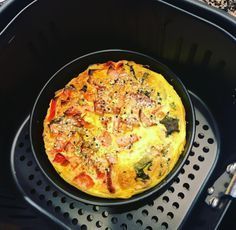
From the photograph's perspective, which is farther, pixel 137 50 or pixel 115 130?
pixel 137 50

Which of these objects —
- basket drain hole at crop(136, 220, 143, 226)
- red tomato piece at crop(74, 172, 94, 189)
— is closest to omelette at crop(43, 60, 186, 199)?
red tomato piece at crop(74, 172, 94, 189)

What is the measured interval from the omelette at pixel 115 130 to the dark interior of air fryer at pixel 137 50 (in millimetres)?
90

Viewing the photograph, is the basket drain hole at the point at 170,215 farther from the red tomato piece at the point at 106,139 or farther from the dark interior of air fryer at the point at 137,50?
the red tomato piece at the point at 106,139

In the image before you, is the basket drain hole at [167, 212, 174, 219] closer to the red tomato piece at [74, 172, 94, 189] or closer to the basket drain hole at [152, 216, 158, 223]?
the basket drain hole at [152, 216, 158, 223]

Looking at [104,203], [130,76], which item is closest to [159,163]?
[104,203]

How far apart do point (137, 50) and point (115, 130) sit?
0.28 m

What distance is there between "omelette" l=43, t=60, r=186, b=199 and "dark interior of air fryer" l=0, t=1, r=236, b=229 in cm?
9

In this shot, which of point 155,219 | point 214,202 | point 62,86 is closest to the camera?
point 214,202

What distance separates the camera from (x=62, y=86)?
46.9 inches

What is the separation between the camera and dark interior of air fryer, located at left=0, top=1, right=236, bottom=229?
1060 millimetres

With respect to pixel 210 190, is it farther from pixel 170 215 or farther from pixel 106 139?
pixel 106 139

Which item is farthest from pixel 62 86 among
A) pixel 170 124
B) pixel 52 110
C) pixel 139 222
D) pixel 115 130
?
pixel 139 222

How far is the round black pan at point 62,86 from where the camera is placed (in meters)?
1.01

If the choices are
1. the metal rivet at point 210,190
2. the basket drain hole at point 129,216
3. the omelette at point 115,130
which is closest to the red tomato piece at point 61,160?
the omelette at point 115,130
